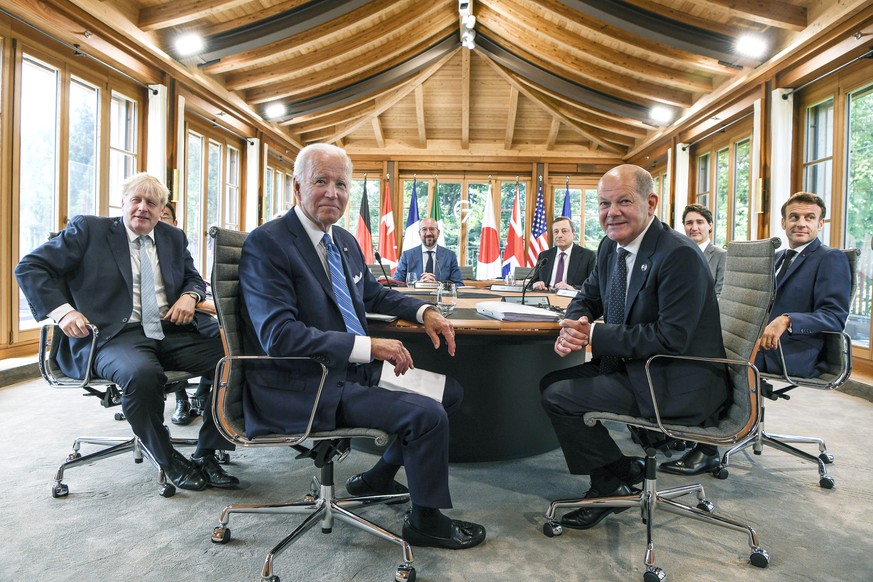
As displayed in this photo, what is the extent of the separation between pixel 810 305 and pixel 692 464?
975mm

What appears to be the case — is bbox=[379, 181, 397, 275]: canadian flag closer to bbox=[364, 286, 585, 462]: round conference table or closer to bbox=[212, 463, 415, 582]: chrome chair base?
bbox=[364, 286, 585, 462]: round conference table

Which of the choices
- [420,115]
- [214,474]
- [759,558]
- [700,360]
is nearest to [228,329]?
[214,474]

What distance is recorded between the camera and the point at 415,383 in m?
1.78

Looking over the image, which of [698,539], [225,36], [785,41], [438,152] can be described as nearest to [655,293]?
[698,539]

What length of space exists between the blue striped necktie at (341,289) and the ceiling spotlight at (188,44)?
4.09 metres

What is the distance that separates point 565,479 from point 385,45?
19.3 feet

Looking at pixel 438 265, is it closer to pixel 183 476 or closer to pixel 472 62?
pixel 183 476

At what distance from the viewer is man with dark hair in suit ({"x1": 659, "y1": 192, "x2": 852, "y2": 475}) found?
7.82ft

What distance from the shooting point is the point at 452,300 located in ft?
7.68

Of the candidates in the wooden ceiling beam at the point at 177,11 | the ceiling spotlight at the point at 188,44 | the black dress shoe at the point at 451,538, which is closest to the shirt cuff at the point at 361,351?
the black dress shoe at the point at 451,538

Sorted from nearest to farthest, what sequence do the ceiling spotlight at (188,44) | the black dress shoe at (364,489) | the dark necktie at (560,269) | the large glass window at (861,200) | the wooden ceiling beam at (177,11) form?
the black dress shoe at (364,489)
the large glass window at (861,200)
the wooden ceiling beam at (177,11)
the dark necktie at (560,269)
the ceiling spotlight at (188,44)

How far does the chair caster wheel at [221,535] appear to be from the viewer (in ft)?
5.54

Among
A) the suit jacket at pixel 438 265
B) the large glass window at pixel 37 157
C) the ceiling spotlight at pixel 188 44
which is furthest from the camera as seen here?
the suit jacket at pixel 438 265

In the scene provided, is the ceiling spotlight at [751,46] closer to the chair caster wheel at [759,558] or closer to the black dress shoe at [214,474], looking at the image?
the chair caster wheel at [759,558]
